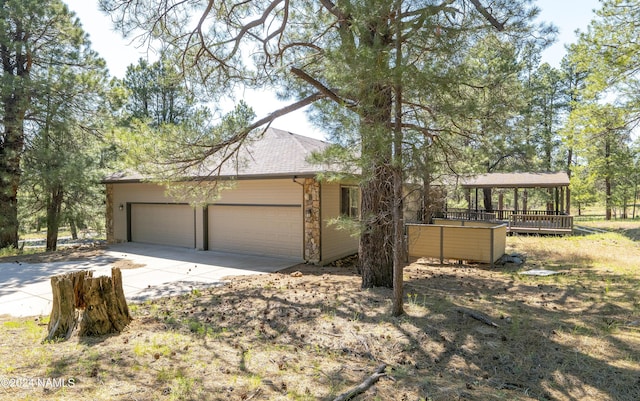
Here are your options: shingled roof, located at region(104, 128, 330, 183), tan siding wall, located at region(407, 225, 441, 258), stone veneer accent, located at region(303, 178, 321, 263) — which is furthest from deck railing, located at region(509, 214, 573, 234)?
stone veneer accent, located at region(303, 178, 321, 263)

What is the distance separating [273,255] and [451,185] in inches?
232

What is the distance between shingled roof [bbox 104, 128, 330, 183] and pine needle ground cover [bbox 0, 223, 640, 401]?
342 centimetres

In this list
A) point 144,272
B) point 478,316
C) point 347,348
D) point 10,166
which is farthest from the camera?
point 10,166

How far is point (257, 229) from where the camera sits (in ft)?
35.5

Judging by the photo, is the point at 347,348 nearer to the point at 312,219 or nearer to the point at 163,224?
the point at 312,219

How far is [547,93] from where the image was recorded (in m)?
27.2

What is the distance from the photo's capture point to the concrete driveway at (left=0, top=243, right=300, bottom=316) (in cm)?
624

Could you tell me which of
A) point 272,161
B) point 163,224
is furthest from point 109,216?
point 272,161

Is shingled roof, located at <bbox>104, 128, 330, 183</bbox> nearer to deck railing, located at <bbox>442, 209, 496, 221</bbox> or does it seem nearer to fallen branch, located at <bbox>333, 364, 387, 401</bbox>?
fallen branch, located at <bbox>333, 364, 387, 401</bbox>

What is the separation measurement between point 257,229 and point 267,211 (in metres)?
0.71

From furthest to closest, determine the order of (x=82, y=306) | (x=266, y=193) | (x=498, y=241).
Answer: (x=266, y=193) → (x=498, y=241) → (x=82, y=306)

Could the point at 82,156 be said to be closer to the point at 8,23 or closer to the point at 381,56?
the point at 8,23

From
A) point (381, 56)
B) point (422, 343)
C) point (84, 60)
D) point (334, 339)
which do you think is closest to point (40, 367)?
point (334, 339)

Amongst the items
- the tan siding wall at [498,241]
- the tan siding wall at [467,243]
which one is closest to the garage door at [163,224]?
the tan siding wall at [467,243]
